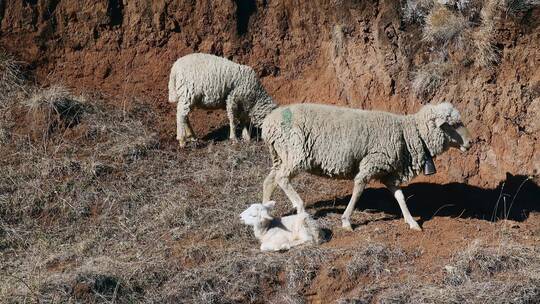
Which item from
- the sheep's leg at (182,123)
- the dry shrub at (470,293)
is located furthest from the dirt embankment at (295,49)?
the dry shrub at (470,293)

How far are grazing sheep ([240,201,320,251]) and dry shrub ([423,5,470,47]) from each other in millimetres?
4229

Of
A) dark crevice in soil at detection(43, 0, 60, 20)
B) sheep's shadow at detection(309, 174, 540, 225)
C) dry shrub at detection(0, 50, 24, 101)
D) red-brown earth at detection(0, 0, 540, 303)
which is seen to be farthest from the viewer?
dark crevice in soil at detection(43, 0, 60, 20)

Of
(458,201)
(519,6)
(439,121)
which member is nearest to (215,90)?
(439,121)

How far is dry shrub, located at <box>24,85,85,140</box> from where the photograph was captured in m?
11.5

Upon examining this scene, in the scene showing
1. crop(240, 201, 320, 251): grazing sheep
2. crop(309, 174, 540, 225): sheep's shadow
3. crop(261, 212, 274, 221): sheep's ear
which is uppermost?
crop(261, 212, 274, 221): sheep's ear

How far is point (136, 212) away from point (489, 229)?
3.97m

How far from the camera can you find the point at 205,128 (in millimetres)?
12414

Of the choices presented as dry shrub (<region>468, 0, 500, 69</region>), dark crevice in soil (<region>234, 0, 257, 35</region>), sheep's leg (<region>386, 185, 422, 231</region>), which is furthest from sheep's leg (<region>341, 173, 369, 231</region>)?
dark crevice in soil (<region>234, 0, 257, 35</region>)

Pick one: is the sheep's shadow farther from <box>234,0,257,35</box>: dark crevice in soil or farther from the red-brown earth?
<box>234,0,257,35</box>: dark crevice in soil

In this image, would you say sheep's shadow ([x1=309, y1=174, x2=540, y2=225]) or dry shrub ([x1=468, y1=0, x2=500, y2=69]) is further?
dry shrub ([x1=468, y1=0, x2=500, y2=69])

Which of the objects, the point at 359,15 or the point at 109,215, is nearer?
the point at 109,215

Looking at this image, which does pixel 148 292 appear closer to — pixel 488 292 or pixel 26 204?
pixel 26 204

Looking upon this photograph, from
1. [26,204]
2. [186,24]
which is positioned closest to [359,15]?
[186,24]

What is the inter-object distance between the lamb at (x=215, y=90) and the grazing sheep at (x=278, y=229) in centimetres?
273
